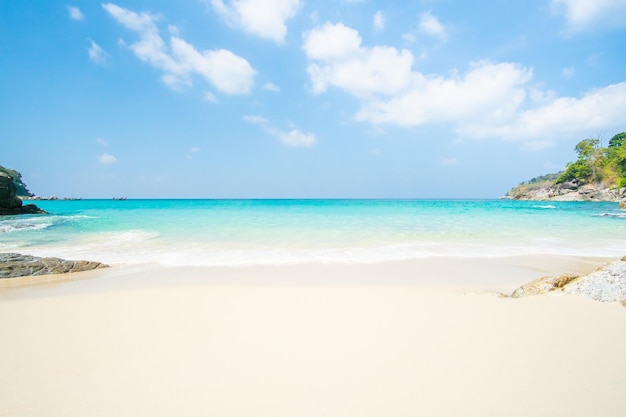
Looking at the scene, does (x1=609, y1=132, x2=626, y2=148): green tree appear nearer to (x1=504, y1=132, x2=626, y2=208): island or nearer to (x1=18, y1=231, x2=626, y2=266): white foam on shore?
(x1=504, y1=132, x2=626, y2=208): island

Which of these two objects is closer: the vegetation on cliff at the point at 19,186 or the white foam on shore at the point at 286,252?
the white foam on shore at the point at 286,252

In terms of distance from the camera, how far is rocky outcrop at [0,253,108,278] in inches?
271

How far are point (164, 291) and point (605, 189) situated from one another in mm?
84980

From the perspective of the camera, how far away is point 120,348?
3000 mm

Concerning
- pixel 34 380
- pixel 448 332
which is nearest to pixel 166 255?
pixel 34 380

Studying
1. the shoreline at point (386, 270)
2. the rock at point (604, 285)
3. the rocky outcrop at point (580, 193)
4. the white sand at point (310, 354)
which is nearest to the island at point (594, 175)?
the rocky outcrop at point (580, 193)

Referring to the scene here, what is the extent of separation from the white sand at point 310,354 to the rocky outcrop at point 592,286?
32 cm

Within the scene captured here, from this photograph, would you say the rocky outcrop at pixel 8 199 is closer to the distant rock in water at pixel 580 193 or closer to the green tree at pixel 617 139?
the distant rock in water at pixel 580 193

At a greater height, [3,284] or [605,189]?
[605,189]

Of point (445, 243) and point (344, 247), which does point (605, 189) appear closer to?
point (445, 243)

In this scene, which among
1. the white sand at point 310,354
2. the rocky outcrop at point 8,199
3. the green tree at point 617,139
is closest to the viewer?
the white sand at point 310,354

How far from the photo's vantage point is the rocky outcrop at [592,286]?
14.0 feet

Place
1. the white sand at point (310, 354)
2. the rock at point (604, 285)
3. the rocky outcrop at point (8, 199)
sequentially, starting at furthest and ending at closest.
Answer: the rocky outcrop at point (8, 199), the rock at point (604, 285), the white sand at point (310, 354)

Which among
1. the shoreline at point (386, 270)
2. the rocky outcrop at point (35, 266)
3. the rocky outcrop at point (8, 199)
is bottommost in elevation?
the shoreline at point (386, 270)
